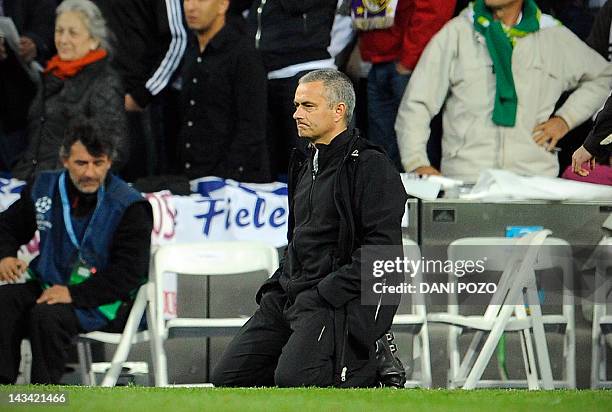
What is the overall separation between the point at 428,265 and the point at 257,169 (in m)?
1.28

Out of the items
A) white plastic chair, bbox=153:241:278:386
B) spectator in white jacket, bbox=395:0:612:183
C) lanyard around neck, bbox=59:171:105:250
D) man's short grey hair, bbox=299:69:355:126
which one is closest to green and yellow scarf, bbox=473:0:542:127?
spectator in white jacket, bbox=395:0:612:183

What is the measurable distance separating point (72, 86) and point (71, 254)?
1.51m

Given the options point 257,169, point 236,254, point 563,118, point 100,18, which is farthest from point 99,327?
point 563,118

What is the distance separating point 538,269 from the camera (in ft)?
24.6

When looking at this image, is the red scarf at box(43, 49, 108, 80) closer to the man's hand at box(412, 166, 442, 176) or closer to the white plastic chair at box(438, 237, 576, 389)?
the man's hand at box(412, 166, 442, 176)

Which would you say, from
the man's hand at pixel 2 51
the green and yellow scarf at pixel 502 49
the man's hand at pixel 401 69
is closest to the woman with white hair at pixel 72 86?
the man's hand at pixel 2 51

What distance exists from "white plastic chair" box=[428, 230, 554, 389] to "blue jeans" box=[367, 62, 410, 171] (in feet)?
4.36

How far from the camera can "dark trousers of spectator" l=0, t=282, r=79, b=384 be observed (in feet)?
23.2

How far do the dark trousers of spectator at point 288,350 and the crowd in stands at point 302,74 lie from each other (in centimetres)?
200

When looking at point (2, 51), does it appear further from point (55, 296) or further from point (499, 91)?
point (499, 91)

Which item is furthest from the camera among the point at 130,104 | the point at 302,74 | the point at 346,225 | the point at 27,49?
the point at 27,49

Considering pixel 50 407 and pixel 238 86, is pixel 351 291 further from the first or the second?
pixel 238 86

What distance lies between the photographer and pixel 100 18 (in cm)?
861

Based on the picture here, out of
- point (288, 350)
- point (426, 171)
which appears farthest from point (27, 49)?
point (288, 350)
